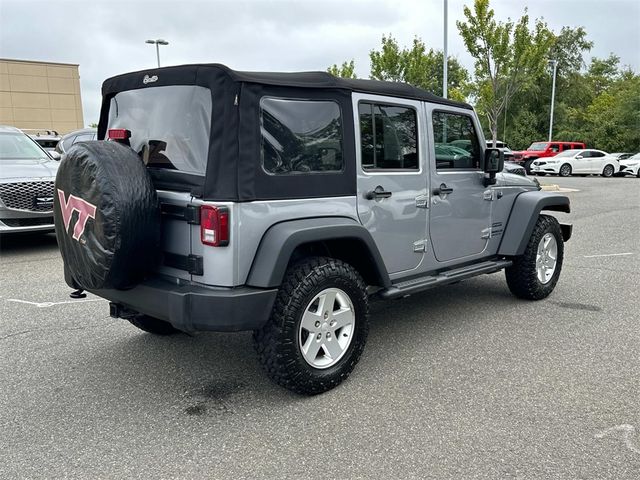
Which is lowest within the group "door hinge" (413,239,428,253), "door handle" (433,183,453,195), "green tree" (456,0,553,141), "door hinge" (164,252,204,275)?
"door hinge" (413,239,428,253)

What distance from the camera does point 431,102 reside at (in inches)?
169

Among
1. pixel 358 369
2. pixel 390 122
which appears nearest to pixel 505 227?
pixel 390 122

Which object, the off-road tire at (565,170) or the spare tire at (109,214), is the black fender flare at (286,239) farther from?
the off-road tire at (565,170)

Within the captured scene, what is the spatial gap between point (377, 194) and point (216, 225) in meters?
1.27

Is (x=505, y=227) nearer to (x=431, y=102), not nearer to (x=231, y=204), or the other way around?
(x=431, y=102)

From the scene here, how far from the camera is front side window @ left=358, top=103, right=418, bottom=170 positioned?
372 cm

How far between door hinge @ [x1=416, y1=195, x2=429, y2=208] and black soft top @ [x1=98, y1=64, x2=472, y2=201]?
747 mm

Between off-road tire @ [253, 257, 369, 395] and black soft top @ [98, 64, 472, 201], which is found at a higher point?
black soft top @ [98, 64, 472, 201]

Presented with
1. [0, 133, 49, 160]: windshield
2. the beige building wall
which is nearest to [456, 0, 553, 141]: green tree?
[0, 133, 49, 160]: windshield

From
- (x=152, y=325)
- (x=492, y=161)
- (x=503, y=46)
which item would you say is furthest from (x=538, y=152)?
(x=152, y=325)

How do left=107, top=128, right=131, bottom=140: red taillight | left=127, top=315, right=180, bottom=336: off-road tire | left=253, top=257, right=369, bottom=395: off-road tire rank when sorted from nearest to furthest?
left=253, top=257, right=369, bottom=395: off-road tire → left=107, top=128, right=131, bottom=140: red taillight → left=127, top=315, right=180, bottom=336: off-road tire

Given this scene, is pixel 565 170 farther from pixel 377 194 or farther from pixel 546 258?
pixel 377 194

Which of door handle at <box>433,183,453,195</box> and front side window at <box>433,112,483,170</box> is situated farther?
front side window at <box>433,112,483,170</box>

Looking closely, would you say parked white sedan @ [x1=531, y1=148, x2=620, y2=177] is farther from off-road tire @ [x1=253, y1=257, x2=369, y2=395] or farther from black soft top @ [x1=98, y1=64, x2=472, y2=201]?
off-road tire @ [x1=253, y1=257, x2=369, y2=395]
